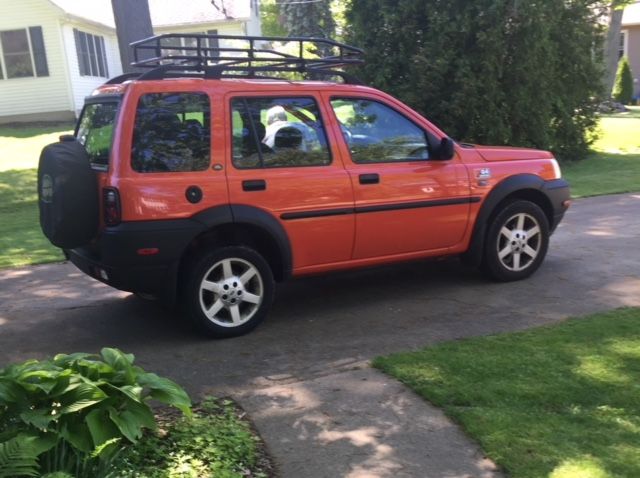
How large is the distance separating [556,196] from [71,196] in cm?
439

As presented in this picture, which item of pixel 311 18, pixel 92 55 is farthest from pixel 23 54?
pixel 311 18

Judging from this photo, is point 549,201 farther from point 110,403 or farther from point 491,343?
point 110,403

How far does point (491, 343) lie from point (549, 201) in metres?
2.27

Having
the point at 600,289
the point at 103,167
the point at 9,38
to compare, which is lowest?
the point at 600,289

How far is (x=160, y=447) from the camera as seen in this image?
3422mm

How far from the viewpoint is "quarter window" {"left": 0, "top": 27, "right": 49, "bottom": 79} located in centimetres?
2458

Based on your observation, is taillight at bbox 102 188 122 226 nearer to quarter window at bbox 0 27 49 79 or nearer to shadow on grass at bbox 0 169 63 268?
shadow on grass at bbox 0 169 63 268

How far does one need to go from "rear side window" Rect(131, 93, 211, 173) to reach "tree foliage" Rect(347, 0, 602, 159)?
28.8ft

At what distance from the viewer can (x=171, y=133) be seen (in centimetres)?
504

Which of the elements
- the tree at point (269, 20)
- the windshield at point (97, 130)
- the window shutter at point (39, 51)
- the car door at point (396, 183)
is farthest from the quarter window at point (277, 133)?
the tree at point (269, 20)

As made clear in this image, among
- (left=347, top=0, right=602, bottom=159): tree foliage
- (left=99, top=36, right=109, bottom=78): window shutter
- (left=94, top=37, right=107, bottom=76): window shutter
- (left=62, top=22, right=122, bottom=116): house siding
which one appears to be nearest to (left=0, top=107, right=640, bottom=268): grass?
(left=347, top=0, right=602, bottom=159): tree foliage

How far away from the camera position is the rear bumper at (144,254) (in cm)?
484

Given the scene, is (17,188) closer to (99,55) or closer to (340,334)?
(340,334)

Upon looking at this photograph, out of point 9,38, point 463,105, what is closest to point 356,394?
point 463,105
